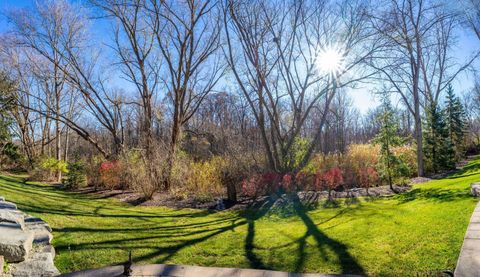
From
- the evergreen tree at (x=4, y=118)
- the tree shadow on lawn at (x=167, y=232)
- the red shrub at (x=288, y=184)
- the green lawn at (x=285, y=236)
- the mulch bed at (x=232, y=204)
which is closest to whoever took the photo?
the green lawn at (x=285, y=236)

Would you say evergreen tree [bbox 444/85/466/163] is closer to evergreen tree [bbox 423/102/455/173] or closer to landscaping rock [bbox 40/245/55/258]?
evergreen tree [bbox 423/102/455/173]

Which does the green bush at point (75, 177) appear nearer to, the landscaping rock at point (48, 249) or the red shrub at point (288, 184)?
the red shrub at point (288, 184)

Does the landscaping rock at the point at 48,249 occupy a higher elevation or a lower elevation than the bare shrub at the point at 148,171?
lower

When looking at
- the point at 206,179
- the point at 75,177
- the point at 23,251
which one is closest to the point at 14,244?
the point at 23,251

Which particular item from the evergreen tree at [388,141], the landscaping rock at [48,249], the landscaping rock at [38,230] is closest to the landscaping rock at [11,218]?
the landscaping rock at [38,230]

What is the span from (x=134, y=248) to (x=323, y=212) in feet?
12.5

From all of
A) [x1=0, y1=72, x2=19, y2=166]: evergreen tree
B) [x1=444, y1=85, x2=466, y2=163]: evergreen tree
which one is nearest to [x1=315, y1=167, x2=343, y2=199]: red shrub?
[x1=0, y1=72, x2=19, y2=166]: evergreen tree

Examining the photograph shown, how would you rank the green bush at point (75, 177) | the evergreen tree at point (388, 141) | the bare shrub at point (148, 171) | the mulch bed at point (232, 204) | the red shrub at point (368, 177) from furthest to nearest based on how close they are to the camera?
the green bush at point (75, 177) < the red shrub at point (368, 177) < the evergreen tree at point (388, 141) < the bare shrub at point (148, 171) < the mulch bed at point (232, 204)

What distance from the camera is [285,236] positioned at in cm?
450

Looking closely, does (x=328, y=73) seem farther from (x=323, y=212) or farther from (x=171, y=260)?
(x=171, y=260)

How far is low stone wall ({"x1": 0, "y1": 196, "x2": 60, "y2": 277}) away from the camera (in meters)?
2.97

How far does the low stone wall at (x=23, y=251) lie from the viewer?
9.76 ft

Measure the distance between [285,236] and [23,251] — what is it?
337 centimetres

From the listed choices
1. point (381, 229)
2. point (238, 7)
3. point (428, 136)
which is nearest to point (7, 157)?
point (238, 7)
